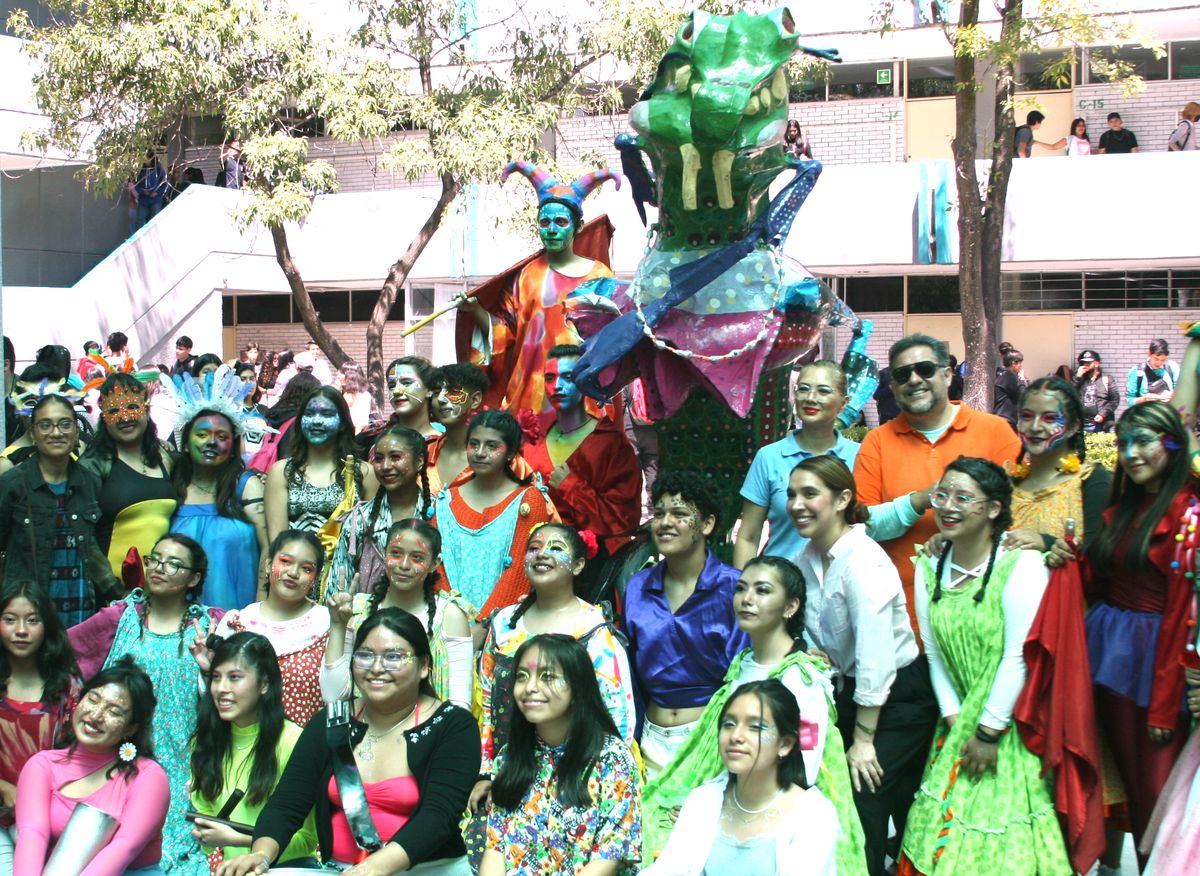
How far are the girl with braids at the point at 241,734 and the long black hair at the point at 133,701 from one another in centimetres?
16

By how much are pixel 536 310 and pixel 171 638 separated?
2041mm

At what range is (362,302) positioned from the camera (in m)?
20.7

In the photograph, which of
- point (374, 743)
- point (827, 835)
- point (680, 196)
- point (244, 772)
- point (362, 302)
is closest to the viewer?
point (827, 835)

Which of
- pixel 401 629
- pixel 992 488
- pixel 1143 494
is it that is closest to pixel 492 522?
pixel 401 629

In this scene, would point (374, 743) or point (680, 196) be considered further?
point (680, 196)

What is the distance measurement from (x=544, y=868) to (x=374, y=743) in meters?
0.62

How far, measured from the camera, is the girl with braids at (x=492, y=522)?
18.2 feet

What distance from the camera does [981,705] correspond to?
14.9 ft

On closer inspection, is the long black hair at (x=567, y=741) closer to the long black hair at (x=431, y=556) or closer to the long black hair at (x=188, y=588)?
the long black hair at (x=431, y=556)

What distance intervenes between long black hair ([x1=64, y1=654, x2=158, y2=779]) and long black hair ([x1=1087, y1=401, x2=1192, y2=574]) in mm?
2929

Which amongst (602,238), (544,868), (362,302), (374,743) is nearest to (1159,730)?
(544,868)

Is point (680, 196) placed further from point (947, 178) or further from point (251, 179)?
point (947, 178)

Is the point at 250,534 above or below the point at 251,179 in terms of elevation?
below

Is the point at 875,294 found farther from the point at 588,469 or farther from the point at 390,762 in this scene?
the point at 390,762
